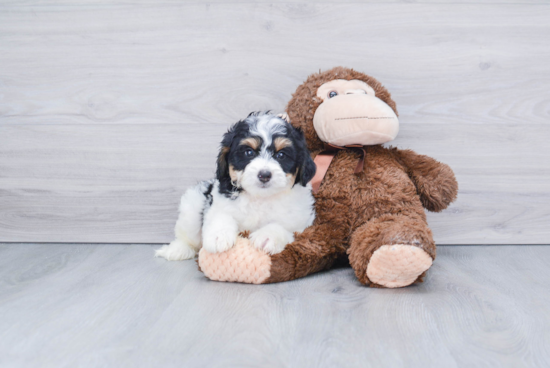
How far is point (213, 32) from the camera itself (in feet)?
5.84

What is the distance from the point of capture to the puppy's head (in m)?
1.31

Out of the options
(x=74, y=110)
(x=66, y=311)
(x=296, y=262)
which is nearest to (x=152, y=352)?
(x=66, y=311)

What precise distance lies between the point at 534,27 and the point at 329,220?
1.19 meters

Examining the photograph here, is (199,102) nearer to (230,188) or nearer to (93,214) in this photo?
(230,188)

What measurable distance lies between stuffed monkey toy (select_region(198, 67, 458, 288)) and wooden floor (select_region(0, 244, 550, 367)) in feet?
0.21

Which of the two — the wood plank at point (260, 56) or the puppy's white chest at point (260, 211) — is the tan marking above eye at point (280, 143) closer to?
the puppy's white chest at point (260, 211)

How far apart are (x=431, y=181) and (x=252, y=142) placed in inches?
26.0

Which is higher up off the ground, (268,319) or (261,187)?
(261,187)

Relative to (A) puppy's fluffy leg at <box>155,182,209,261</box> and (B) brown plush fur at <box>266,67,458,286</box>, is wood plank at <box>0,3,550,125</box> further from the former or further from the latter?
(A) puppy's fluffy leg at <box>155,182,209,261</box>

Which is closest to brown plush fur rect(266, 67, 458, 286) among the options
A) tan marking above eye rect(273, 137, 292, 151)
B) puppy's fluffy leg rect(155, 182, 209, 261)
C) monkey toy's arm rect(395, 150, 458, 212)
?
monkey toy's arm rect(395, 150, 458, 212)

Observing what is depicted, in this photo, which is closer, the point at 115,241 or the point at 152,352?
the point at 152,352

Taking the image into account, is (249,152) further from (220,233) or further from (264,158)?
(220,233)

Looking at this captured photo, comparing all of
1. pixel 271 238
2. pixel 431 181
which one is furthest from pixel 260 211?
pixel 431 181

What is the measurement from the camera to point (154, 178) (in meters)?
1.85
